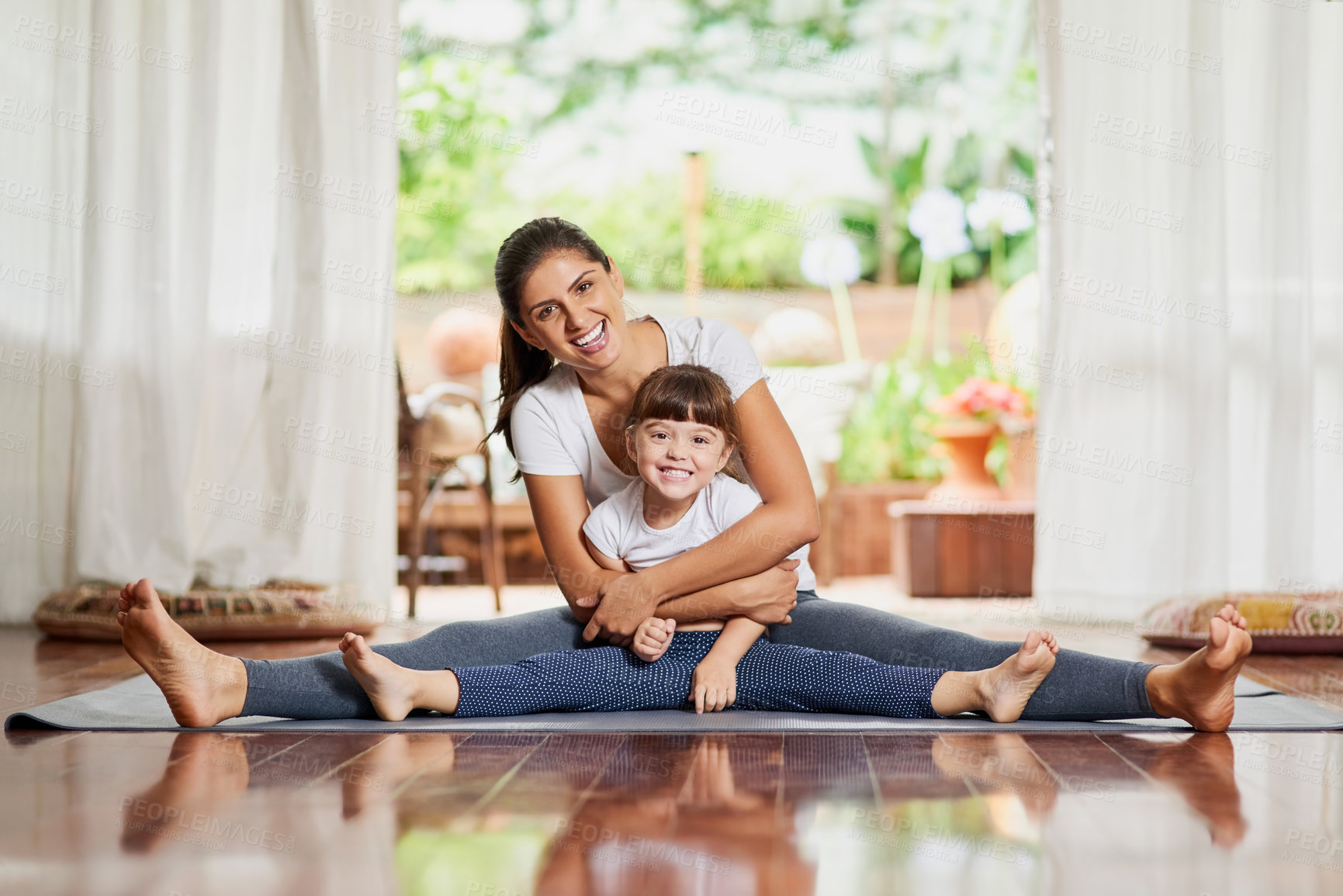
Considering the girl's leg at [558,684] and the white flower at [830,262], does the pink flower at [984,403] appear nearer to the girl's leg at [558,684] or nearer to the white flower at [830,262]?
the white flower at [830,262]

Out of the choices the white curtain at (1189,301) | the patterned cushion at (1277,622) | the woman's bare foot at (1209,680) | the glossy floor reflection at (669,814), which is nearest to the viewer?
the glossy floor reflection at (669,814)

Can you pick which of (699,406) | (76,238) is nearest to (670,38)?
(76,238)

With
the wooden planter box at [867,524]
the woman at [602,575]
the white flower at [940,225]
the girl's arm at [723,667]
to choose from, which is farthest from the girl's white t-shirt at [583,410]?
the white flower at [940,225]

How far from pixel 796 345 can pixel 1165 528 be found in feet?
10.2

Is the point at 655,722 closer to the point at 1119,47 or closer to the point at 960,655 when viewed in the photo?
the point at 960,655

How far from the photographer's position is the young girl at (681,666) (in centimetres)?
175

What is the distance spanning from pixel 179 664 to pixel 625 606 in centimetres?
62

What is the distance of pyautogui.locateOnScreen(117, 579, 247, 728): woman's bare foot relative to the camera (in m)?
1.57

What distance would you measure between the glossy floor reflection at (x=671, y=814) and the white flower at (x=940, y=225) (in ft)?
18.6

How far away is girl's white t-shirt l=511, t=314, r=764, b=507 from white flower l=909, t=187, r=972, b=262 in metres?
5.31

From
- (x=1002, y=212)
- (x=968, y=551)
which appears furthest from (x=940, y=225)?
(x=968, y=551)

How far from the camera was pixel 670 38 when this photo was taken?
8.40 metres

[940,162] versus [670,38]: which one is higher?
[670,38]

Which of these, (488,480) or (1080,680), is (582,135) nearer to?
(488,480)
